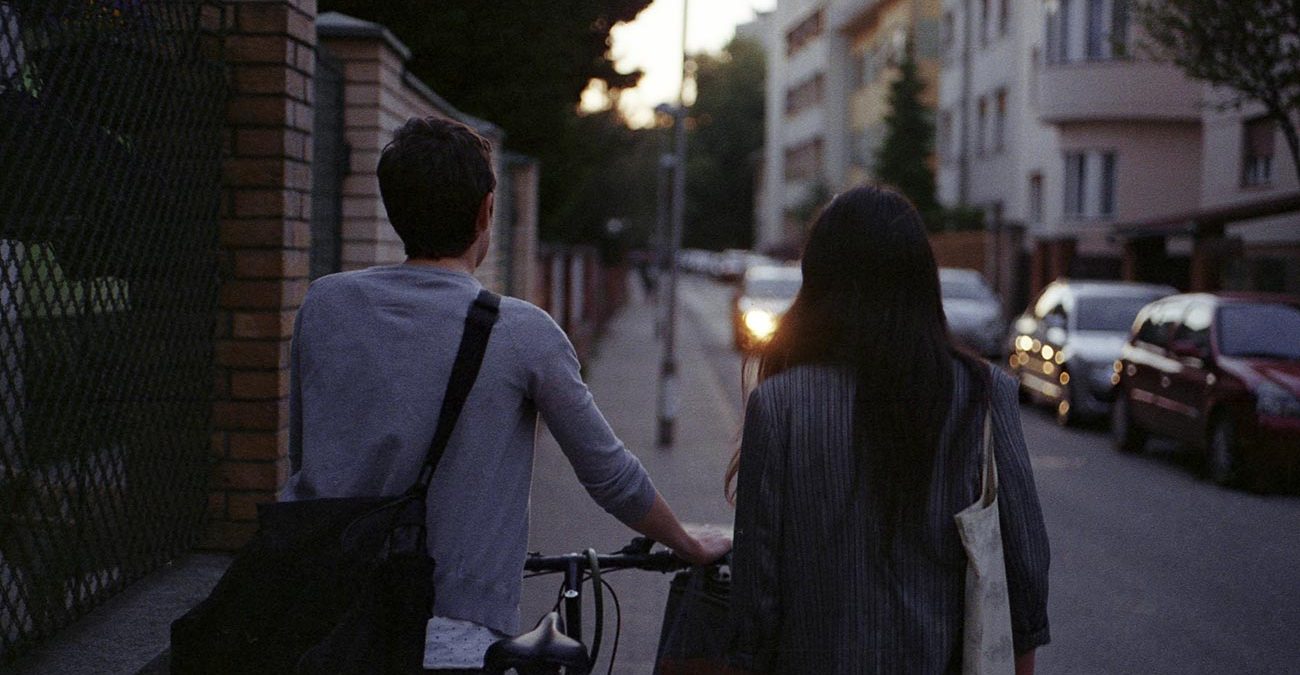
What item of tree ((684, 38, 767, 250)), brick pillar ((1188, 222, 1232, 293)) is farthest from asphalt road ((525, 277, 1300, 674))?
tree ((684, 38, 767, 250))

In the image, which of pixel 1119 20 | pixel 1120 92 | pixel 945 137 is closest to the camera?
pixel 1119 20

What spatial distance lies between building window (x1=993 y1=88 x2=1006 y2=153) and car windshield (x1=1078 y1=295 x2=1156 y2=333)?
2416cm

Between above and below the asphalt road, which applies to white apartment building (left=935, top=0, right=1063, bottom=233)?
above

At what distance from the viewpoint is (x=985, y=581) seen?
2908 millimetres

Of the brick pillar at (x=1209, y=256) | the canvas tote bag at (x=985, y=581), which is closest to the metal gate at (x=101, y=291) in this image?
the canvas tote bag at (x=985, y=581)

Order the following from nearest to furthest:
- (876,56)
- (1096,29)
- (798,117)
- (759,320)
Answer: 1. (759,320)
2. (1096,29)
3. (876,56)
4. (798,117)

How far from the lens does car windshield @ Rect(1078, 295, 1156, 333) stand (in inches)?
752

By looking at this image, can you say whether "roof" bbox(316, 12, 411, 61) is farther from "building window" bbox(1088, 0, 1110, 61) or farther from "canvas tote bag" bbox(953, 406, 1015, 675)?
"building window" bbox(1088, 0, 1110, 61)

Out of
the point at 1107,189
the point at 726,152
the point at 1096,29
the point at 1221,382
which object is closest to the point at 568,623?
the point at 1221,382

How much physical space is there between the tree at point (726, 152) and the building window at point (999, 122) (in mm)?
59869

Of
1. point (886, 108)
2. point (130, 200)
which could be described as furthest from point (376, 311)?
point (886, 108)

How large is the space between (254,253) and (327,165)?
201cm

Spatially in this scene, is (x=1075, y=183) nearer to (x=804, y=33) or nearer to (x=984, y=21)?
(x=984, y=21)

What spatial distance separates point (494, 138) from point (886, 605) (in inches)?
421
